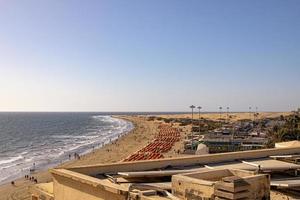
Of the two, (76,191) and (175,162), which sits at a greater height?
(175,162)

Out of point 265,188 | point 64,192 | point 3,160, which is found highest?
point 265,188

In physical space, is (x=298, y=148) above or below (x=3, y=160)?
above

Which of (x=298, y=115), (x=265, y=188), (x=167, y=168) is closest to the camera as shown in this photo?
(x=265, y=188)

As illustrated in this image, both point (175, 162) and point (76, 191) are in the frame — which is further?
point (175, 162)

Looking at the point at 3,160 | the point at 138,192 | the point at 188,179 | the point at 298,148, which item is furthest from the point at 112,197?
the point at 3,160

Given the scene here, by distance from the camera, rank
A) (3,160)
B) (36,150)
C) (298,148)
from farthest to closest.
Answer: (36,150) < (3,160) < (298,148)

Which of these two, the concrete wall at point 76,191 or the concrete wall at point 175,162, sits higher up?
the concrete wall at point 175,162

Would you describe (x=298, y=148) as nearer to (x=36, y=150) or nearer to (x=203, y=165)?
(x=203, y=165)

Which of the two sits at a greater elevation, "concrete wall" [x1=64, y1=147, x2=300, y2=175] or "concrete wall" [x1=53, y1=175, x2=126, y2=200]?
"concrete wall" [x1=64, y1=147, x2=300, y2=175]

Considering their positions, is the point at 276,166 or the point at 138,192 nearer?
the point at 138,192

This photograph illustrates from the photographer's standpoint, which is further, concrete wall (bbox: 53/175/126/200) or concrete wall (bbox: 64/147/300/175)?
concrete wall (bbox: 64/147/300/175)

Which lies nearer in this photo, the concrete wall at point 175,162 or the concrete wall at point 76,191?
the concrete wall at point 76,191
